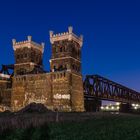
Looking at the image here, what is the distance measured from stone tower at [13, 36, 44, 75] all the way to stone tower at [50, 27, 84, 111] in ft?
26.9

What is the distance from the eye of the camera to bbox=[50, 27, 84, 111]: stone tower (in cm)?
6581

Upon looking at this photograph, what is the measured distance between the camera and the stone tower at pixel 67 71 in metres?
65.8

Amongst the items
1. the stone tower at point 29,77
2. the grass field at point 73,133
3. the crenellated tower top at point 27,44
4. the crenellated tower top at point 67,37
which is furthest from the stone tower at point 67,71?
the grass field at point 73,133

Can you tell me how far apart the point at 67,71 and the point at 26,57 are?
1751cm

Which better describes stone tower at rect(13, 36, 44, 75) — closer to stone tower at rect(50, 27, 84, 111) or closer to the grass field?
stone tower at rect(50, 27, 84, 111)

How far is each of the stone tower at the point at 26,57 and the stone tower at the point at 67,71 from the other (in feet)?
26.9

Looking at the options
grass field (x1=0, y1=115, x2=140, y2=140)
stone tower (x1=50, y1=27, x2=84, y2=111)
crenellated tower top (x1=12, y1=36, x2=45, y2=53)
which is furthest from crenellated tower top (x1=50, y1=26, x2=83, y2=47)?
grass field (x1=0, y1=115, x2=140, y2=140)

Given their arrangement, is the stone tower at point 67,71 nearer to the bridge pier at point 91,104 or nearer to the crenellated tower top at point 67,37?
the crenellated tower top at point 67,37

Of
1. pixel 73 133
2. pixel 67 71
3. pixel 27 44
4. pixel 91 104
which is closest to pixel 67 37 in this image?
pixel 67 71

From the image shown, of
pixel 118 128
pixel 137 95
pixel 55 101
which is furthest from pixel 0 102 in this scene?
pixel 137 95

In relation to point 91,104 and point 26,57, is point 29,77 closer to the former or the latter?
point 26,57

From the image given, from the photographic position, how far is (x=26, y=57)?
79438 millimetres

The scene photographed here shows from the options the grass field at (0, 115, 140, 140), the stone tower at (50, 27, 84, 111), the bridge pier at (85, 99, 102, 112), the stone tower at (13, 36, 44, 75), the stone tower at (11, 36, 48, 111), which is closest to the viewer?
the grass field at (0, 115, 140, 140)

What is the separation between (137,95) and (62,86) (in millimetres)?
71493
